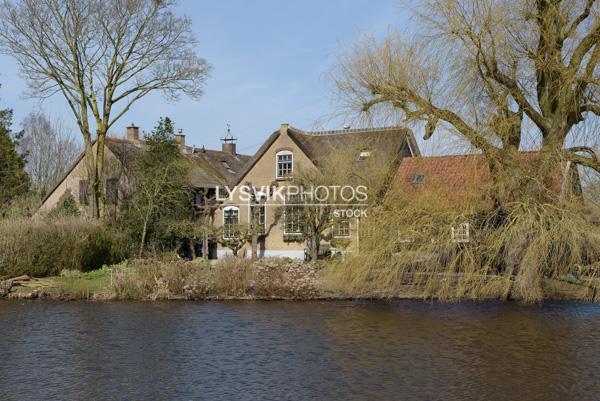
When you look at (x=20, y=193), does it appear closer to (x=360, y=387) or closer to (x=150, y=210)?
(x=150, y=210)

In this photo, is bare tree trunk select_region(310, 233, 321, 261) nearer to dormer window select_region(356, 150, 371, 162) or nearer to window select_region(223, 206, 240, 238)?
dormer window select_region(356, 150, 371, 162)

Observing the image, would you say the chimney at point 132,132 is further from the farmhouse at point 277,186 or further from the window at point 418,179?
the window at point 418,179

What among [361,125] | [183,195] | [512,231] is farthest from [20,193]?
[512,231]

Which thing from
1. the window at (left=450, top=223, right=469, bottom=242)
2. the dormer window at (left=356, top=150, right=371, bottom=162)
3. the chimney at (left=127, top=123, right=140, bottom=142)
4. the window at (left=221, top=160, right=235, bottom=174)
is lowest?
the window at (left=450, top=223, right=469, bottom=242)

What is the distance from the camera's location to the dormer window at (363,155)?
20241mm

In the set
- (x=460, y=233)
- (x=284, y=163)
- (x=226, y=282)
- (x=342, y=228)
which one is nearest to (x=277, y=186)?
(x=284, y=163)

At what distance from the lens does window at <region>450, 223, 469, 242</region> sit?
16594 mm

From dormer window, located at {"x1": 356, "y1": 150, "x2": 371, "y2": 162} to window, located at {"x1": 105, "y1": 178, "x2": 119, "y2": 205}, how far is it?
16558mm

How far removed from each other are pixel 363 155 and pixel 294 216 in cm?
744

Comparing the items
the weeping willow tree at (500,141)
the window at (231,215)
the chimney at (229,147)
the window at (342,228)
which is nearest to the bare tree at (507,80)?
the weeping willow tree at (500,141)

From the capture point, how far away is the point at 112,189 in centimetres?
3475

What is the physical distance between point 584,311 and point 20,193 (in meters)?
27.2

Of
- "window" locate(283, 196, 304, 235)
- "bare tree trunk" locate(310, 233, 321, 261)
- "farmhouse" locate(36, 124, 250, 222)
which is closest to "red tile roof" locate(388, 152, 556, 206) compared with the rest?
"bare tree trunk" locate(310, 233, 321, 261)

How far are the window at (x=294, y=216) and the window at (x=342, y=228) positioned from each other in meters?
1.51
